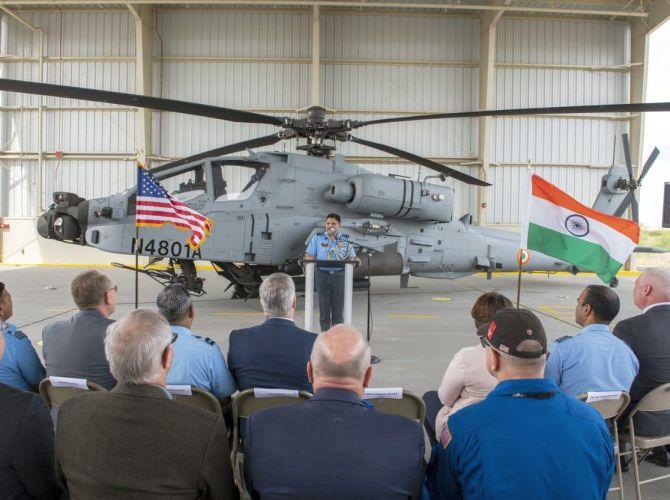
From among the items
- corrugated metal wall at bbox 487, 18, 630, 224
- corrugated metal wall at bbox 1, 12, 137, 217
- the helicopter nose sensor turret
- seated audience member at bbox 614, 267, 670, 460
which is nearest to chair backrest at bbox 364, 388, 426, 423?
seated audience member at bbox 614, 267, 670, 460

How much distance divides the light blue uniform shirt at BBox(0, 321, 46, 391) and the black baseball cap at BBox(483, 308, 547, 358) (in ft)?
8.76

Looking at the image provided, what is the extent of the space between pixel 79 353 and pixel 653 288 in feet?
12.0

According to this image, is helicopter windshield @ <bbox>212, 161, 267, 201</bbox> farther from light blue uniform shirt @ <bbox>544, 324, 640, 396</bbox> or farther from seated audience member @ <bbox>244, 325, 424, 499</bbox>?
seated audience member @ <bbox>244, 325, 424, 499</bbox>

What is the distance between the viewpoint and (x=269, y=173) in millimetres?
9938

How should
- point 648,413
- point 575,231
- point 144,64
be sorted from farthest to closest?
point 144,64, point 575,231, point 648,413

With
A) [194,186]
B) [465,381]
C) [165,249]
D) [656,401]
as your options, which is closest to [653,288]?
[656,401]

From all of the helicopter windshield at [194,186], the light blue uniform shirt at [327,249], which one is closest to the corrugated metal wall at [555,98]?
the helicopter windshield at [194,186]

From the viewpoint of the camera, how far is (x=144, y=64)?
18.6m

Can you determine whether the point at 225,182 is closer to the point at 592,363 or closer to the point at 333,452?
the point at 592,363

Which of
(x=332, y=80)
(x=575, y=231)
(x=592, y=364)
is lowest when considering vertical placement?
(x=592, y=364)

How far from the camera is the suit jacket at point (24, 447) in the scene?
1.89 m

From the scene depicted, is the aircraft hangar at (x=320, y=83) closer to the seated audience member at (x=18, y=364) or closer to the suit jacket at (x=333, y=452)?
the seated audience member at (x=18, y=364)

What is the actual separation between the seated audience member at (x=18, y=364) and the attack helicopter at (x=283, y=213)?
5.15 m

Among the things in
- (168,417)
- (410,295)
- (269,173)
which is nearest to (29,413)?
(168,417)
